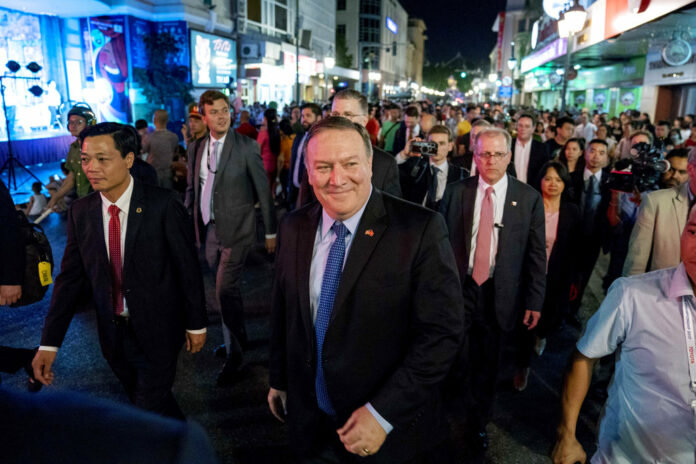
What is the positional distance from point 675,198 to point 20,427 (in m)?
3.47

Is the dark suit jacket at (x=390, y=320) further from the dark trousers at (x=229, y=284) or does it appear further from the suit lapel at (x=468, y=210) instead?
the dark trousers at (x=229, y=284)

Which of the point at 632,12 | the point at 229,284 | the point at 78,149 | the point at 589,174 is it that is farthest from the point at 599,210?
the point at 632,12

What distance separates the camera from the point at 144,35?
21.7 metres

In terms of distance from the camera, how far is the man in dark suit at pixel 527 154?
6.27 metres

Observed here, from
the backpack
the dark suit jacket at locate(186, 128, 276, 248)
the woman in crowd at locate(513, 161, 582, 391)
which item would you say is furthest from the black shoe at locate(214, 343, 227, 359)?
the woman in crowd at locate(513, 161, 582, 391)

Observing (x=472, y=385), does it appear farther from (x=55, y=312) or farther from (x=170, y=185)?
(x=170, y=185)

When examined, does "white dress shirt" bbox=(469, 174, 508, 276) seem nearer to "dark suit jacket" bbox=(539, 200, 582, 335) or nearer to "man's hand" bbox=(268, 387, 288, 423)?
"dark suit jacket" bbox=(539, 200, 582, 335)

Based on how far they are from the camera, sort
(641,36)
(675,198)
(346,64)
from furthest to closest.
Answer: (346,64) → (641,36) → (675,198)

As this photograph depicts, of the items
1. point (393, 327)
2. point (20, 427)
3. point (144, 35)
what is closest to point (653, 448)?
point (393, 327)

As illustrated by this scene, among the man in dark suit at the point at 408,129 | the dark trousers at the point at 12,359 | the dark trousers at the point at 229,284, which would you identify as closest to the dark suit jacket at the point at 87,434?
the dark trousers at the point at 229,284

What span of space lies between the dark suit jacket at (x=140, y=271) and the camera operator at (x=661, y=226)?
2.76 metres

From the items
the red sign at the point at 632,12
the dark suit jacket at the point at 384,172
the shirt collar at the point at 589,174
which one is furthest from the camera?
the red sign at the point at 632,12

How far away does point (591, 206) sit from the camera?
548cm

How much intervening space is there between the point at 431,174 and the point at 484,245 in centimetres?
184
